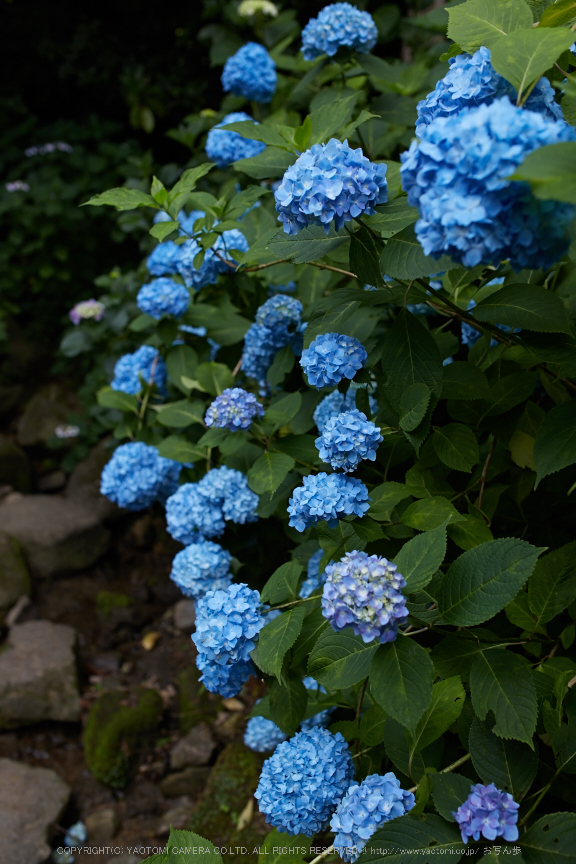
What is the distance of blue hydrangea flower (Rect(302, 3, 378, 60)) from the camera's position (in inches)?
81.0

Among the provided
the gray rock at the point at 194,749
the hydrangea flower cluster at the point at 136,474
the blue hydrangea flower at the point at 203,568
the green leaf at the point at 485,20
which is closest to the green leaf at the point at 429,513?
the blue hydrangea flower at the point at 203,568

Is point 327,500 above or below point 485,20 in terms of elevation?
below

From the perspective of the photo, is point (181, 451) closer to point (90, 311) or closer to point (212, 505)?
point (212, 505)

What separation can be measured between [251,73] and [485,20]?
1676 millimetres

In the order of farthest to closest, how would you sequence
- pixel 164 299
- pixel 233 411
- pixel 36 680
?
pixel 36 680
pixel 164 299
pixel 233 411

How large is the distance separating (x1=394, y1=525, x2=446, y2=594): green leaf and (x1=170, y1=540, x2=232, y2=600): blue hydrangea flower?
0.76 metres

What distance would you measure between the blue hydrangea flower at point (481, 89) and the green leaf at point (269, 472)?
76cm

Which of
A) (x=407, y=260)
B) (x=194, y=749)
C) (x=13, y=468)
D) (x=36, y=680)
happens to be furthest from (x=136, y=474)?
(x=13, y=468)

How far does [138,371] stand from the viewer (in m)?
2.47

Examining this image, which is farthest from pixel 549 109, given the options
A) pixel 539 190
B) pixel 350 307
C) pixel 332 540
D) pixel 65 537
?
pixel 65 537

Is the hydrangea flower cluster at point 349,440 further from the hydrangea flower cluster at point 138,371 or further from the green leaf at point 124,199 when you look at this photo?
the hydrangea flower cluster at point 138,371

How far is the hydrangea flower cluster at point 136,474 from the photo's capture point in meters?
2.24

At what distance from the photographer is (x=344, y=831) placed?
1109 mm

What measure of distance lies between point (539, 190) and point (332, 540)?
0.74 metres
